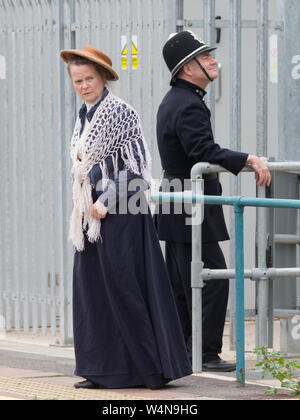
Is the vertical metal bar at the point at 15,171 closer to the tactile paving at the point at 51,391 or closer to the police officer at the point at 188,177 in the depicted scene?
the police officer at the point at 188,177

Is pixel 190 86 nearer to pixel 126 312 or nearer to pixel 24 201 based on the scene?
pixel 126 312

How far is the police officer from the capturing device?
6980 millimetres

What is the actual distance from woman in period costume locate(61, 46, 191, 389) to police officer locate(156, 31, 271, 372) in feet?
1.60

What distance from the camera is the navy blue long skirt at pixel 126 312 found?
20.8 feet

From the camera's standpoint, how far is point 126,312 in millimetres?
6375

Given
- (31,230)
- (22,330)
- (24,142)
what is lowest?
(22,330)

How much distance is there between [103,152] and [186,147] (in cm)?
59

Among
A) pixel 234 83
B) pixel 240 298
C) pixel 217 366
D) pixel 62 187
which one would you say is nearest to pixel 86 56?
pixel 240 298

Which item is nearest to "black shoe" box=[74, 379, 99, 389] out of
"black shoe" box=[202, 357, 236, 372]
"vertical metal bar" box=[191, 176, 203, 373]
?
"vertical metal bar" box=[191, 176, 203, 373]

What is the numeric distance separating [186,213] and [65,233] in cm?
200

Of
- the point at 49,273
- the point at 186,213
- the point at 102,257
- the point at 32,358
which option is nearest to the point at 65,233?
the point at 49,273

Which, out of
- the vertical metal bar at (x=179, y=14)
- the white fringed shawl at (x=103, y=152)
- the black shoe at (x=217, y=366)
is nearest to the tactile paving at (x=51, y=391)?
the white fringed shawl at (x=103, y=152)

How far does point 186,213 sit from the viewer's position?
7117mm
